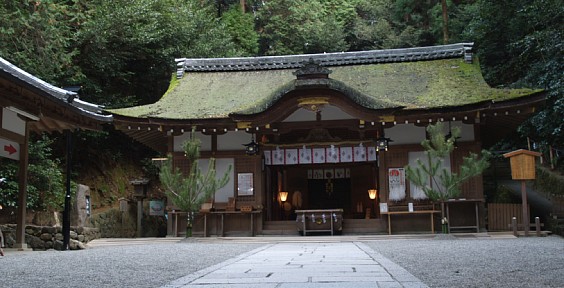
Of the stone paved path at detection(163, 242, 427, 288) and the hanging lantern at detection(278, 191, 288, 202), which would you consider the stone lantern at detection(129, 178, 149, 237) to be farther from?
the stone paved path at detection(163, 242, 427, 288)

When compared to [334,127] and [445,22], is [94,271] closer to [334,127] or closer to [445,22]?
[334,127]

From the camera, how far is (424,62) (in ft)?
60.3

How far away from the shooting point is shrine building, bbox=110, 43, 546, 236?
48.4 feet

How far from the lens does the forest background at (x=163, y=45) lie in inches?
618

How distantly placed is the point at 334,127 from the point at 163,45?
33.9 ft

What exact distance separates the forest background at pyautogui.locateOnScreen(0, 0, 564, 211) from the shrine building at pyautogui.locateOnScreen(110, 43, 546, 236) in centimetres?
260

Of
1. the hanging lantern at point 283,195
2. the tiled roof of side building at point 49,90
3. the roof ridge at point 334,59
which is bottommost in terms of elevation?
the hanging lantern at point 283,195

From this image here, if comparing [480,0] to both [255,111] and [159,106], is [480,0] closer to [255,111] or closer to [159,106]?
[255,111]

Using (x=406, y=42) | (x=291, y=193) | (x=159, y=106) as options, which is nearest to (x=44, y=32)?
(x=159, y=106)

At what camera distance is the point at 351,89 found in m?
14.7

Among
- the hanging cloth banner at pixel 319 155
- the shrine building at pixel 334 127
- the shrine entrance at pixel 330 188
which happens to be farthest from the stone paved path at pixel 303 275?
the shrine entrance at pixel 330 188

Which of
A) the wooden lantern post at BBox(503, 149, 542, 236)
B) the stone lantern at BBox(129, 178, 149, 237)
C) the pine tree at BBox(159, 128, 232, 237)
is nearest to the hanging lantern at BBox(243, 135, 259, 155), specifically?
the pine tree at BBox(159, 128, 232, 237)

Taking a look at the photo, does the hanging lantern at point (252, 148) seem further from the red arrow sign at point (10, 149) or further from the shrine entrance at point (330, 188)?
the red arrow sign at point (10, 149)

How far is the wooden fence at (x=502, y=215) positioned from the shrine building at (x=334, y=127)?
0.64 m
